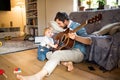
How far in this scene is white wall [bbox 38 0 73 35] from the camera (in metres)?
4.13

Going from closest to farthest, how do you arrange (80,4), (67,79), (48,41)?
(67,79), (48,41), (80,4)

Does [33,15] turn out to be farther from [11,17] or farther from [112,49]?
[112,49]

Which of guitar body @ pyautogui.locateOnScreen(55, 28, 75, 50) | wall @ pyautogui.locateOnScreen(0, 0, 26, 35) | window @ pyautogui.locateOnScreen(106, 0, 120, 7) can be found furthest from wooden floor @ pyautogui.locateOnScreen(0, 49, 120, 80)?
wall @ pyautogui.locateOnScreen(0, 0, 26, 35)

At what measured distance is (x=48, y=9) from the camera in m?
4.75

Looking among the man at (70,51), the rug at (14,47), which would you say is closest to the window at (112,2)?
the man at (70,51)

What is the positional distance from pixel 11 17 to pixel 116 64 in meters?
5.06

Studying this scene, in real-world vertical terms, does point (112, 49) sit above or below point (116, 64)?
above

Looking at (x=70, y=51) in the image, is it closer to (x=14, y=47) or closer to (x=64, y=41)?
(x=64, y=41)

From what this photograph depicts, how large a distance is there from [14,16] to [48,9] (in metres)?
2.01

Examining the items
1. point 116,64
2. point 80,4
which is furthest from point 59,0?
point 116,64

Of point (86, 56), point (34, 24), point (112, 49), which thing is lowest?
point (86, 56)

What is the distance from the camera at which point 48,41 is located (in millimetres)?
2377

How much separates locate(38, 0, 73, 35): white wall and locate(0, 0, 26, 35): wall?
155cm

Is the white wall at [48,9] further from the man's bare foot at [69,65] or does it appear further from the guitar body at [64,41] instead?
the man's bare foot at [69,65]
